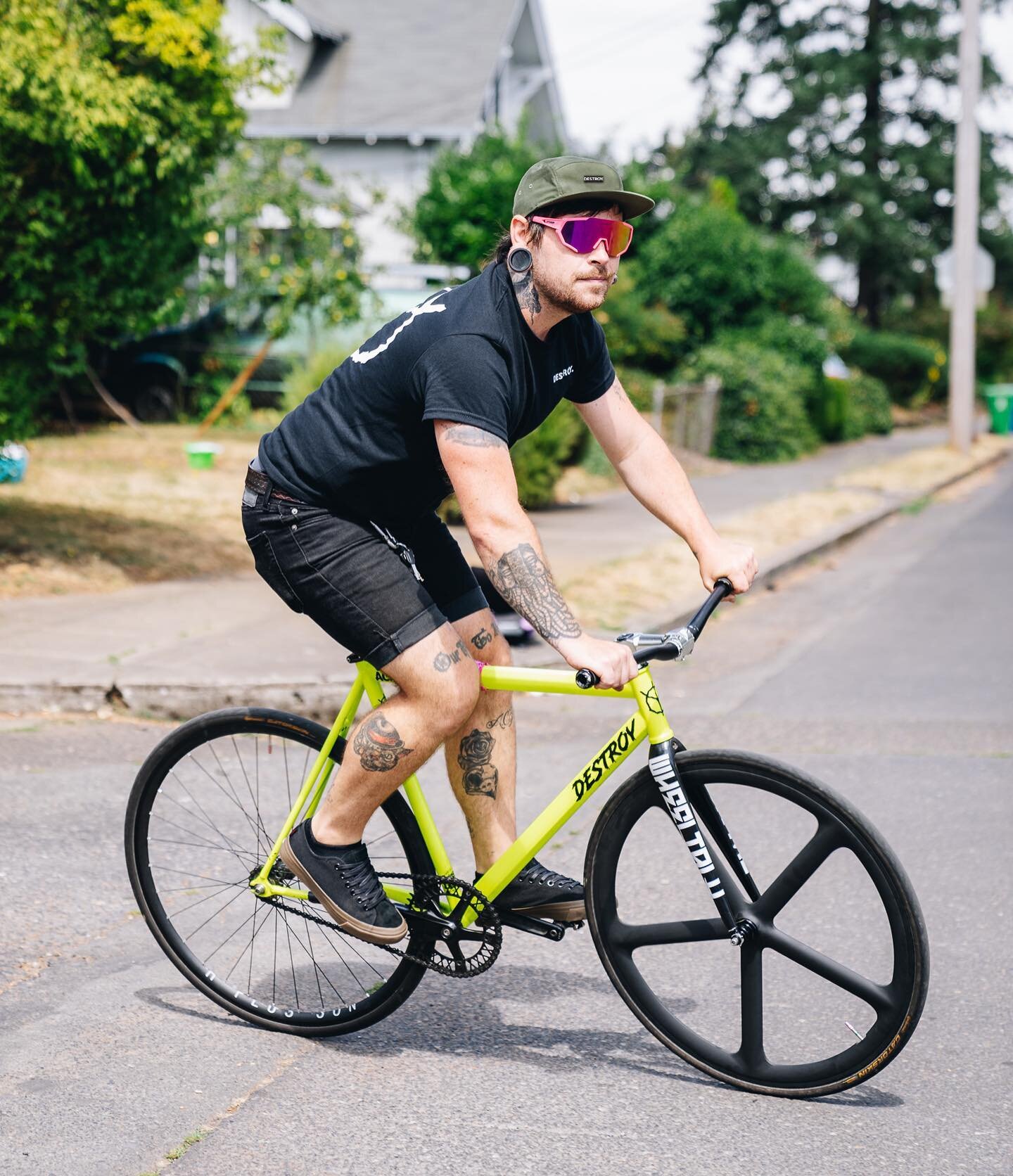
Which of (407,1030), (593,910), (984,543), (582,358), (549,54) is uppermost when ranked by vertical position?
(549,54)

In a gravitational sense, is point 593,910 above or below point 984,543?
above

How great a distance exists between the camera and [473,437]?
2.93m

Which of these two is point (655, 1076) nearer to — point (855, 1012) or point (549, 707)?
point (855, 1012)

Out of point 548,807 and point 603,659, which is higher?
point 603,659

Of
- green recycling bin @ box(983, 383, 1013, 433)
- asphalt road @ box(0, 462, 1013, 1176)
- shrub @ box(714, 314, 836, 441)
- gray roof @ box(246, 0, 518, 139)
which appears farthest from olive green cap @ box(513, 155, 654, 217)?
green recycling bin @ box(983, 383, 1013, 433)

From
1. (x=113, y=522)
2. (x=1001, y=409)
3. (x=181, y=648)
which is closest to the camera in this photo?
(x=181, y=648)

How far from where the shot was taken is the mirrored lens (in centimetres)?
302

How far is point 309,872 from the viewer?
329 centimetres

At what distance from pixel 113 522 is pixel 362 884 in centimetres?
763

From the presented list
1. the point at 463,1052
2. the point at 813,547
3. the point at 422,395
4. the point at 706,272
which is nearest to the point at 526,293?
the point at 422,395

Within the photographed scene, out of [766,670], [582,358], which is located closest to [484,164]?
[766,670]

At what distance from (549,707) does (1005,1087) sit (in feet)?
12.5

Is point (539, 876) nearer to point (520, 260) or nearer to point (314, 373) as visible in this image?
point (520, 260)

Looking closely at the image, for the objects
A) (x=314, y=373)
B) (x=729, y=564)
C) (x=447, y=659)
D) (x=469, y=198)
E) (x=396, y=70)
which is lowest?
(x=314, y=373)
